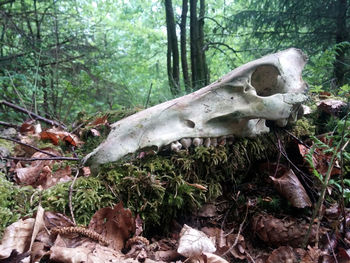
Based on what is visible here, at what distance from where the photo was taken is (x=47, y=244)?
1.24m

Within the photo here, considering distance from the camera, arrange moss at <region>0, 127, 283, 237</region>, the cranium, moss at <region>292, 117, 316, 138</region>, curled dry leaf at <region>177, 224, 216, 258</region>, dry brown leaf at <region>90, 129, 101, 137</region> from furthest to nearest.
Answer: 1. dry brown leaf at <region>90, 129, 101, 137</region>
2. moss at <region>292, 117, 316, 138</region>
3. the cranium
4. moss at <region>0, 127, 283, 237</region>
5. curled dry leaf at <region>177, 224, 216, 258</region>

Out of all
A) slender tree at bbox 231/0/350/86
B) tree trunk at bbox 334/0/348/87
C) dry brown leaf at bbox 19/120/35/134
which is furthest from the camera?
slender tree at bbox 231/0/350/86

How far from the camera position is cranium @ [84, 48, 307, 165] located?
6.07 feet

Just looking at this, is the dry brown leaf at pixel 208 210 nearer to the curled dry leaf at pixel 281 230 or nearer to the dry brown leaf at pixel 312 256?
the curled dry leaf at pixel 281 230

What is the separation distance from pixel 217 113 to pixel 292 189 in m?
0.85

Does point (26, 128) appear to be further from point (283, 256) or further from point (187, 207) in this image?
point (283, 256)

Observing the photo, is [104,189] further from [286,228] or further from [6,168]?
[286,228]

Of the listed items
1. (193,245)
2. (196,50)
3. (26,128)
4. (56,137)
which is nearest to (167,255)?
(193,245)

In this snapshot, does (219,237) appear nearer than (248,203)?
Yes

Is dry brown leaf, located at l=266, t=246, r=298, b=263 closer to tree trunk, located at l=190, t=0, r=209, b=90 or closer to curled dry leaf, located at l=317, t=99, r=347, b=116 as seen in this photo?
curled dry leaf, located at l=317, t=99, r=347, b=116

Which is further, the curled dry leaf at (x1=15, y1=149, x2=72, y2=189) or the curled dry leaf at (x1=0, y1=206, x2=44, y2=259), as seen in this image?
the curled dry leaf at (x1=15, y1=149, x2=72, y2=189)

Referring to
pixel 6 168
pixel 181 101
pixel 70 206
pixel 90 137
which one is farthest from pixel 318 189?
pixel 6 168

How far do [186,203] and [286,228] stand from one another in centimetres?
75

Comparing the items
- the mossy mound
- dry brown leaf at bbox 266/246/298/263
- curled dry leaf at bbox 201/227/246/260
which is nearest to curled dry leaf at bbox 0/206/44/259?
the mossy mound
